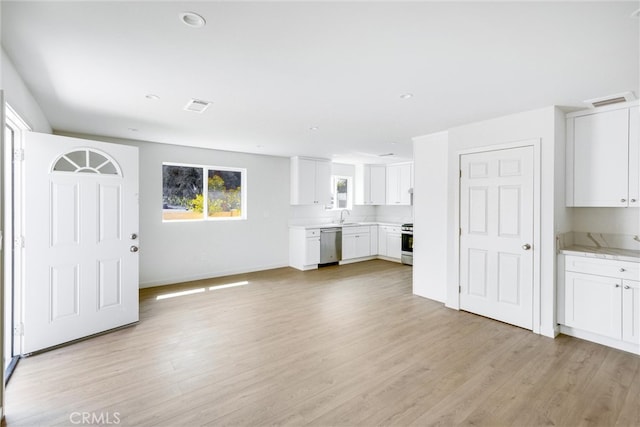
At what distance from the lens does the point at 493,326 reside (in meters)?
3.50

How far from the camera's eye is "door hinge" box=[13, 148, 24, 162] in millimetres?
2809

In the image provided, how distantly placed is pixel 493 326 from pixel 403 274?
2.55m

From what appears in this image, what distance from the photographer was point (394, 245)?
7.23 meters

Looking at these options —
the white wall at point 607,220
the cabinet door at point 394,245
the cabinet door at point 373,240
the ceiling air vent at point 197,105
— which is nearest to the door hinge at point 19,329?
the ceiling air vent at point 197,105

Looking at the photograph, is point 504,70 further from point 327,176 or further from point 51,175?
point 327,176

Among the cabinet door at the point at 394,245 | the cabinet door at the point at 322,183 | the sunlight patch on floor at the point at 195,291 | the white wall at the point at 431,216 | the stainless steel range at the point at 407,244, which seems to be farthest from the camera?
the cabinet door at the point at 394,245

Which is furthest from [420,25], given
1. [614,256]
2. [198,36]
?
[614,256]

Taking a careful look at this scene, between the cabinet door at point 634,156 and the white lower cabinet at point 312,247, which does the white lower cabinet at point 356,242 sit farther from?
the cabinet door at point 634,156

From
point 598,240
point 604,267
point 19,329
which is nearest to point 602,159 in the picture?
point 598,240

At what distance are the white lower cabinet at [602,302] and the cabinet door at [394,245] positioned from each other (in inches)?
153

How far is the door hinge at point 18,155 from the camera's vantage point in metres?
2.81

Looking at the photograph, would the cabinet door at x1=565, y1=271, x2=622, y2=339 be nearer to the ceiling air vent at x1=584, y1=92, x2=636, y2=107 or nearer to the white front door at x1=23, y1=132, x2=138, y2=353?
the ceiling air vent at x1=584, y1=92, x2=636, y2=107

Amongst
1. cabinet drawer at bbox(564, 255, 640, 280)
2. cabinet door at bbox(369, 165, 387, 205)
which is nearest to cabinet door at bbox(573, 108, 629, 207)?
cabinet drawer at bbox(564, 255, 640, 280)

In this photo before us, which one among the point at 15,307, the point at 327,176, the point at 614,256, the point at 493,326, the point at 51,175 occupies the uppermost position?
the point at 327,176
